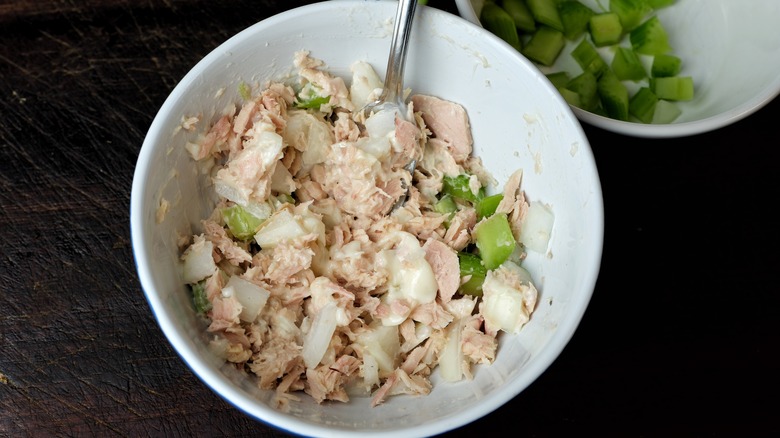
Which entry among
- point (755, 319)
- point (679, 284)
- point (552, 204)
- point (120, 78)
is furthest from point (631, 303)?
point (120, 78)

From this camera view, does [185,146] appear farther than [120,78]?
No

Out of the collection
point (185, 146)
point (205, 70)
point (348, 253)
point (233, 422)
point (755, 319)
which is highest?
point (205, 70)

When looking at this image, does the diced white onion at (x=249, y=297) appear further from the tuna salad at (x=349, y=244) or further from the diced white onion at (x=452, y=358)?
the diced white onion at (x=452, y=358)

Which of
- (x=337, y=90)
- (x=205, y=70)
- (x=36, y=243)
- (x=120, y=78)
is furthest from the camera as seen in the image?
(x=120, y=78)

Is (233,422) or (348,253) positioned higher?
(348,253)

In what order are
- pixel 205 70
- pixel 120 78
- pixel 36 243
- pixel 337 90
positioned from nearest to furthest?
pixel 205 70 → pixel 337 90 → pixel 36 243 → pixel 120 78

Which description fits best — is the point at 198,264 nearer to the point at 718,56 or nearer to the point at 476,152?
the point at 476,152

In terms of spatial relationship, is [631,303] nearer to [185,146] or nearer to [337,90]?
[337,90]
